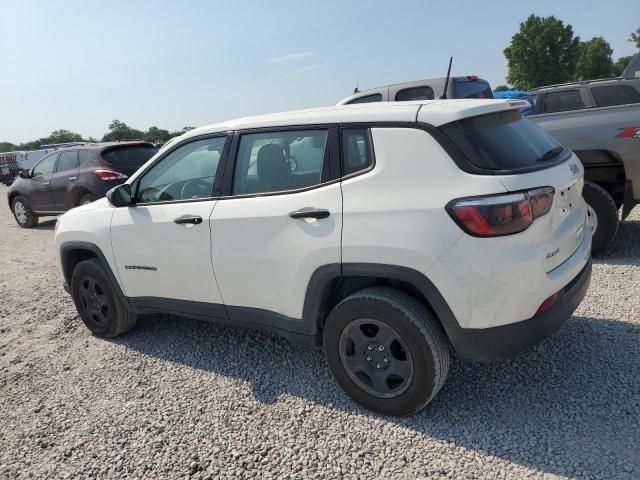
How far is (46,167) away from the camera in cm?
1050

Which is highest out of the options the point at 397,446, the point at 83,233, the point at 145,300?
the point at 83,233

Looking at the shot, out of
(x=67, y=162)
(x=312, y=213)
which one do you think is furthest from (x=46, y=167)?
(x=312, y=213)

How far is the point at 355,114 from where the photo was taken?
2881mm

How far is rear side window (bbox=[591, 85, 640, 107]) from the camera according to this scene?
5.85 m

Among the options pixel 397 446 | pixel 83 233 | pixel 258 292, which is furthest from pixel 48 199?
pixel 397 446

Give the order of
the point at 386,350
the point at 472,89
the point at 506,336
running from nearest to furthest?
the point at 506,336 → the point at 386,350 → the point at 472,89

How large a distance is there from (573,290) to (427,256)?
3.03 feet

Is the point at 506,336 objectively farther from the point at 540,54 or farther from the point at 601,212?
the point at 540,54

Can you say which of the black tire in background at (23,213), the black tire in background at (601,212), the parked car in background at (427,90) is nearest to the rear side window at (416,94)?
the parked car in background at (427,90)

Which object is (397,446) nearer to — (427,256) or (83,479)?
(427,256)

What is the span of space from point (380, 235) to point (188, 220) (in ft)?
4.68

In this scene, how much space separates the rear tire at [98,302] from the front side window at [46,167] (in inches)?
280

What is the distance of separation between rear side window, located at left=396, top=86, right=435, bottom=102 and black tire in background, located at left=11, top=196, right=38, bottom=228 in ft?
27.7

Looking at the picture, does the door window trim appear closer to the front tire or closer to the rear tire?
the rear tire
